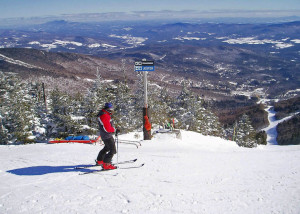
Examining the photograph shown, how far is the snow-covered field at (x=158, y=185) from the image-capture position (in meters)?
5.00

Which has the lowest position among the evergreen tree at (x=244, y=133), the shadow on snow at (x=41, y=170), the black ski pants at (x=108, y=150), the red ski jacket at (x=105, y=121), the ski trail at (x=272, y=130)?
the ski trail at (x=272, y=130)

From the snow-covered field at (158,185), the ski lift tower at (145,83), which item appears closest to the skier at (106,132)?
the snow-covered field at (158,185)

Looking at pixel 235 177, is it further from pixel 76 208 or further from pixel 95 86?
pixel 95 86

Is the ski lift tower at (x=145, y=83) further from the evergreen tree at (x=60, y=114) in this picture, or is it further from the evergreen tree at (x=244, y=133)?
the evergreen tree at (x=244, y=133)

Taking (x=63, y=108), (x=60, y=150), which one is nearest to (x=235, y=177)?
(x=60, y=150)

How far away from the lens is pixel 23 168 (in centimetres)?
797

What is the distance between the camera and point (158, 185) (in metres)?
6.20

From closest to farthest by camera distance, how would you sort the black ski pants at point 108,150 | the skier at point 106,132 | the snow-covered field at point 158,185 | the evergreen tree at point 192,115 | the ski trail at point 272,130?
the snow-covered field at point 158,185, the skier at point 106,132, the black ski pants at point 108,150, the evergreen tree at point 192,115, the ski trail at point 272,130

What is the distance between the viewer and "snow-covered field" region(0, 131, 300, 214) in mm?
4996

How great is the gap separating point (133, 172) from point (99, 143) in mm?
5662

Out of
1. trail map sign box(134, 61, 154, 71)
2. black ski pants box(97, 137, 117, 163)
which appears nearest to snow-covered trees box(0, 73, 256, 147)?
trail map sign box(134, 61, 154, 71)

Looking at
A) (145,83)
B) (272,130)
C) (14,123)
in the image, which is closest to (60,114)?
(14,123)

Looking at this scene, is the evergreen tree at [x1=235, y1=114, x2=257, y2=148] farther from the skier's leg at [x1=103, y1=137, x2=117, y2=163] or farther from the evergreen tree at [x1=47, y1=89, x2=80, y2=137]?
the skier's leg at [x1=103, y1=137, x2=117, y2=163]

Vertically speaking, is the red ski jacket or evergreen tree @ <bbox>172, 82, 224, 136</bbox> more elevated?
the red ski jacket
